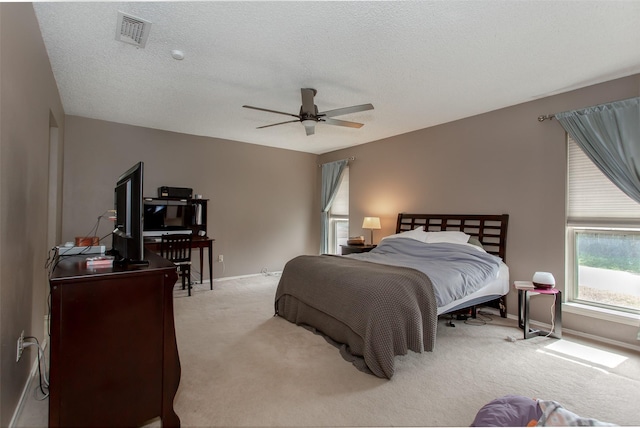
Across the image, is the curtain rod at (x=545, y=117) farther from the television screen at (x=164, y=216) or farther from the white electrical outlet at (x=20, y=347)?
the television screen at (x=164, y=216)

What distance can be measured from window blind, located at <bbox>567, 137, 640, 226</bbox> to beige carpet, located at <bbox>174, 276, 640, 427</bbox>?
126cm

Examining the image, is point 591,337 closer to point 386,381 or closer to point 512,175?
point 512,175

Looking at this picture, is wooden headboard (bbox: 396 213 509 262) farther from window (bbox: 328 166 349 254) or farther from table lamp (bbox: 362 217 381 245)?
window (bbox: 328 166 349 254)

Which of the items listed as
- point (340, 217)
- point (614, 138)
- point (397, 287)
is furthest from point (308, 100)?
point (340, 217)

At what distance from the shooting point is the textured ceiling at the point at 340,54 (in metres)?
2.12

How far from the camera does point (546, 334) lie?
3.23 meters

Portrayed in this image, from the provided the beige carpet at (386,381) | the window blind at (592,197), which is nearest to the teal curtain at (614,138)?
the window blind at (592,197)

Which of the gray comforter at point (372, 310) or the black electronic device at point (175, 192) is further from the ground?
the black electronic device at point (175, 192)

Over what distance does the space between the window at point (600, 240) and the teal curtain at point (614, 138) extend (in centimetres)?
15

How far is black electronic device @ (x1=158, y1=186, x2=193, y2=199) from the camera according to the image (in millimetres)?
4844

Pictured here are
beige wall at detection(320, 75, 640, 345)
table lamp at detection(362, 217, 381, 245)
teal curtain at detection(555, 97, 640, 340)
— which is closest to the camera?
teal curtain at detection(555, 97, 640, 340)

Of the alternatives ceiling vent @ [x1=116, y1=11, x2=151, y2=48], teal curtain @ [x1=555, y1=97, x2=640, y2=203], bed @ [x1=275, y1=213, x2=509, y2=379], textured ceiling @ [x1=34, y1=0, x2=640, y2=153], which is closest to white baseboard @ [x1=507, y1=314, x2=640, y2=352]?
bed @ [x1=275, y1=213, x2=509, y2=379]

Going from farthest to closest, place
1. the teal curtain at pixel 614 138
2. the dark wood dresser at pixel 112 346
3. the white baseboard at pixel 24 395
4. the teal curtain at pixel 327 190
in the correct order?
the teal curtain at pixel 327 190 < the teal curtain at pixel 614 138 < the white baseboard at pixel 24 395 < the dark wood dresser at pixel 112 346

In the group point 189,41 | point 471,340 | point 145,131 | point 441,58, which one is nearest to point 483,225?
point 471,340
